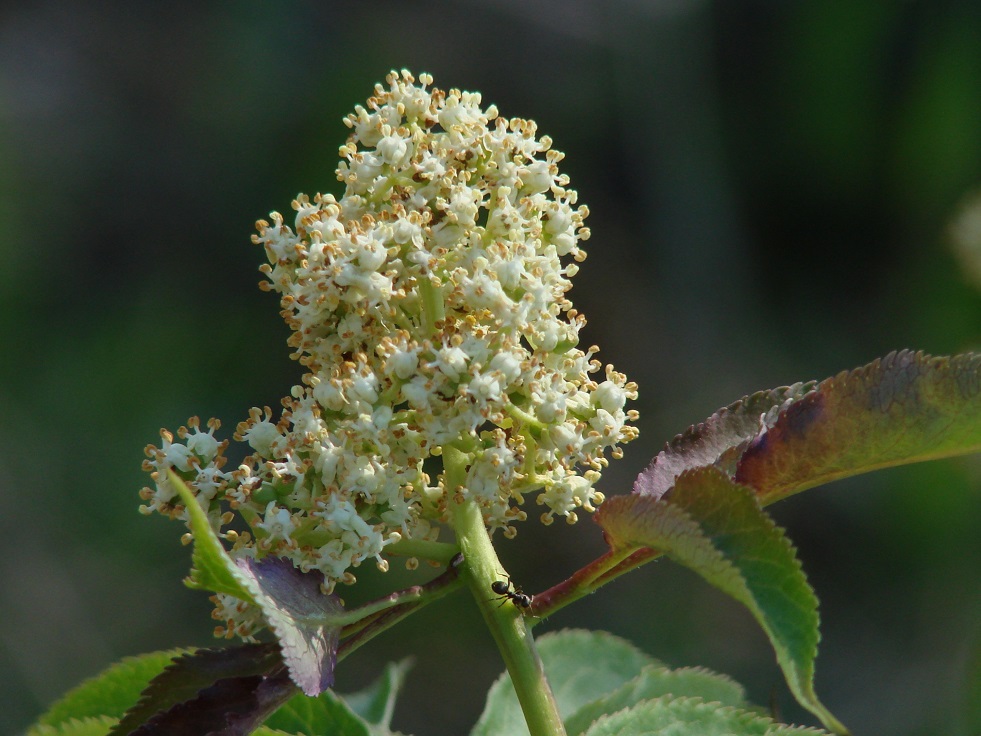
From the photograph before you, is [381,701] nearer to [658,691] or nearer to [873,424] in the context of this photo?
[658,691]

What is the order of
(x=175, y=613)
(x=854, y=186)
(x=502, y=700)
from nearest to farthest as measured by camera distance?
1. (x=502, y=700)
2. (x=175, y=613)
3. (x=854, y=186)

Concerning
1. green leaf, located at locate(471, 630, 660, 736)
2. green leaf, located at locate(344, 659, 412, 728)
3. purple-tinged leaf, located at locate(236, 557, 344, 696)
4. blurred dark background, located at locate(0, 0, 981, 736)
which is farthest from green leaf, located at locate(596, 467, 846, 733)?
blurred dark background, located at locate(0, 0, 981, 736)

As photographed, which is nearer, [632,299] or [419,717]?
[419,717]

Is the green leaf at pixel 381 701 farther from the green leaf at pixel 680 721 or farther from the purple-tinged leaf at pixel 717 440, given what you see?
the purple-tinged leaf at pixel 717 440

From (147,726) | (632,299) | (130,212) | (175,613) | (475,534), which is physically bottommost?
(147,726)

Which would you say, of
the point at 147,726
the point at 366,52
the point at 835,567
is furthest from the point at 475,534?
the point at 366,52

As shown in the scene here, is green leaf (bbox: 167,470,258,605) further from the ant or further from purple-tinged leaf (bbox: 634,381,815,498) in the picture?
purple-tinged leaf (bbox: 634,381,815,498)

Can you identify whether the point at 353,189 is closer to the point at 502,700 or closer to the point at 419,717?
the point at 502,700
